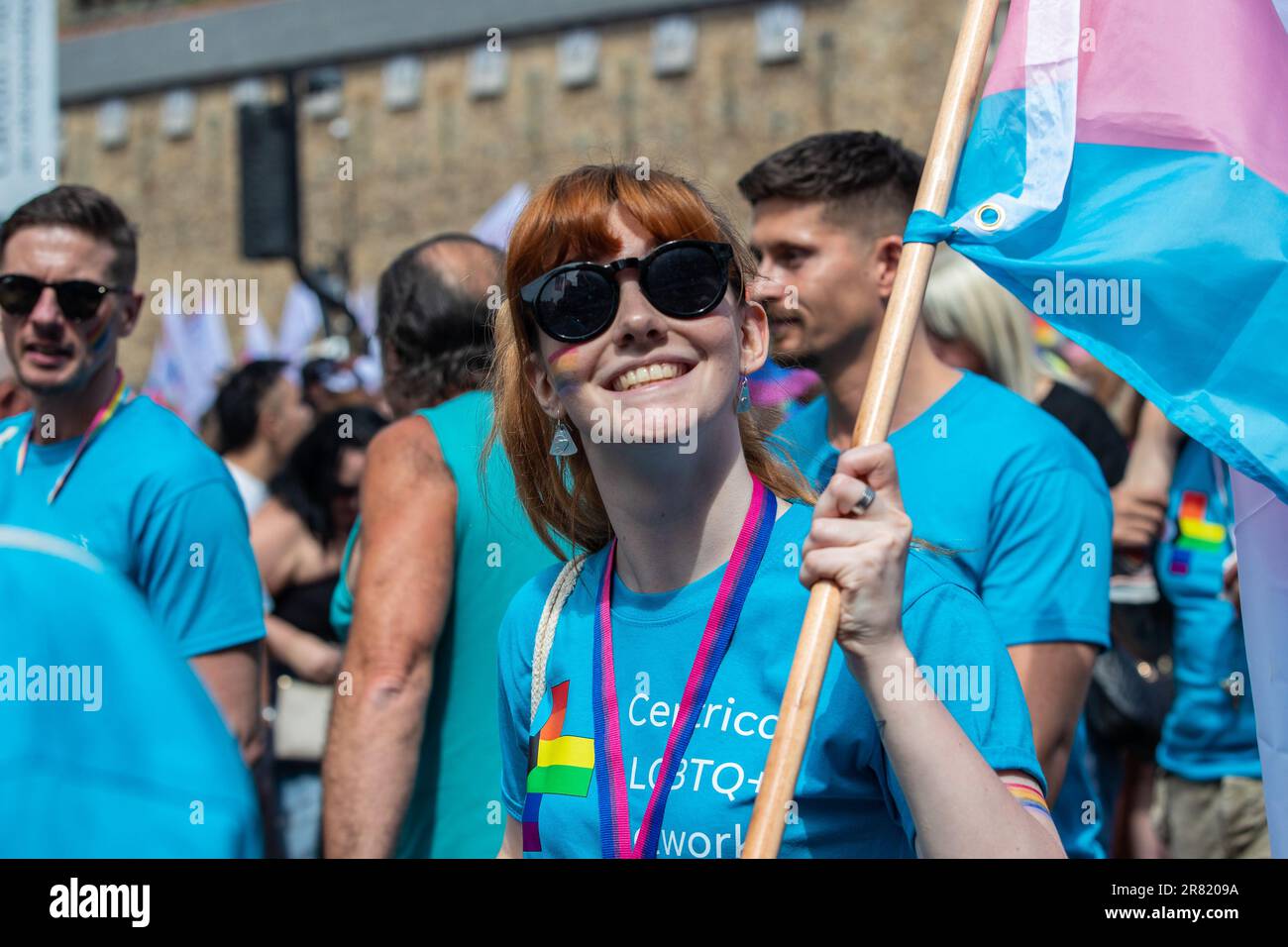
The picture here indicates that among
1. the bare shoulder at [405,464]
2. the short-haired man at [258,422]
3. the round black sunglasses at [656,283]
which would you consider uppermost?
the round black sunglasses at [656,283]

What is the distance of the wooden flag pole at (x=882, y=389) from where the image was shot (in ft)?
6.31

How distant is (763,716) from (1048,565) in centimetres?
126

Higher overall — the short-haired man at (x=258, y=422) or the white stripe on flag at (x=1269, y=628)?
the white stripe on flag at (x=1269, y=628)

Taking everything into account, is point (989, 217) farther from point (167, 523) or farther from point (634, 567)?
point (167, 523)

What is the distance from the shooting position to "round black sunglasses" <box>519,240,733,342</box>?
2248 mm

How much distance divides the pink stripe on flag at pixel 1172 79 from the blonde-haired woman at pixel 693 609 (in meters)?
0.63

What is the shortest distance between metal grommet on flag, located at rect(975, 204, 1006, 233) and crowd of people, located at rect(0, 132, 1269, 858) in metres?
0.36

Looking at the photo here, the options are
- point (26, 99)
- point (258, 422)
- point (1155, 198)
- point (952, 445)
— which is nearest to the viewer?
point (1155, 198)

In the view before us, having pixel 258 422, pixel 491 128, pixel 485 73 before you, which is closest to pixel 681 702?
pixel 258 422

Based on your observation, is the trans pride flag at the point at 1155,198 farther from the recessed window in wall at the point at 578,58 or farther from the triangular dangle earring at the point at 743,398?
the recessed window in wall at the point at 578,58

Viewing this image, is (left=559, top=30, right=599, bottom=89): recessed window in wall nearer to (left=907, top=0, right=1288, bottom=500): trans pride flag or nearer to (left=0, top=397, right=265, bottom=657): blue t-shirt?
(left=0, top=397, right=265, bottom=657): blue t-shirt

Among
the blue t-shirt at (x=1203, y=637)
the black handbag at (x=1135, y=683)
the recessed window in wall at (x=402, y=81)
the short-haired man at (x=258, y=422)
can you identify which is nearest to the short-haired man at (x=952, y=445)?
the blue t-shirt at (x=1203, y=637)

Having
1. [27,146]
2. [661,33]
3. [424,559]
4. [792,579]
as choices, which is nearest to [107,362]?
[424,559]

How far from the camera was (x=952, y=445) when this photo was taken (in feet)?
10.9
